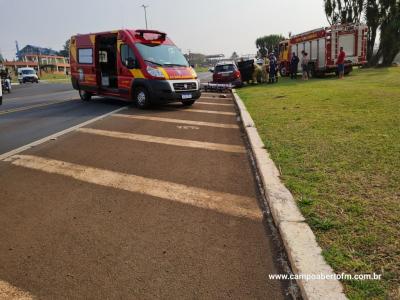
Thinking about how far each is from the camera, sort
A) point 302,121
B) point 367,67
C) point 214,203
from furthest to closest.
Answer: point 367,67 → point 302,121 → point 214,203

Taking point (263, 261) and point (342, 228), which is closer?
point (263, 261)

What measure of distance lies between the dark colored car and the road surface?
15003 mm

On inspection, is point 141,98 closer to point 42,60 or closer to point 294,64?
point 294,64

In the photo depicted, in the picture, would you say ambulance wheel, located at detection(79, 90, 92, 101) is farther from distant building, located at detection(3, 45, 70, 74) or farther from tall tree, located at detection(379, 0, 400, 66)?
distant building, located at detection(3, 45, 70, 74)

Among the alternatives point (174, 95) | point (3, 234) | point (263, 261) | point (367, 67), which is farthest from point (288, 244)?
point (367, 67)

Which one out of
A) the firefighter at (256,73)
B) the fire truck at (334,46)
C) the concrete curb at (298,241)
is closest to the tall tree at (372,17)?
the fire truck at (334,46)

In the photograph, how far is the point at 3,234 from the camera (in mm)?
3518

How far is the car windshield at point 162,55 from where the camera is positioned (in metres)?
12.0

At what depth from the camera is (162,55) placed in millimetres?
12422

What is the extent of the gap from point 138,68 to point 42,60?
11818 centimetres

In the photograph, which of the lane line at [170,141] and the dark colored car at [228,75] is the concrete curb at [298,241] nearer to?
the lane line at [170,141]

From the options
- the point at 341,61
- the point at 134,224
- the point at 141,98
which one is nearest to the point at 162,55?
the point at 141,98

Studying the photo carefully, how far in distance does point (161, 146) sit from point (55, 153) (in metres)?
1.80

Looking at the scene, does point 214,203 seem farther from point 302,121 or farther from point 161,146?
point 302,121
